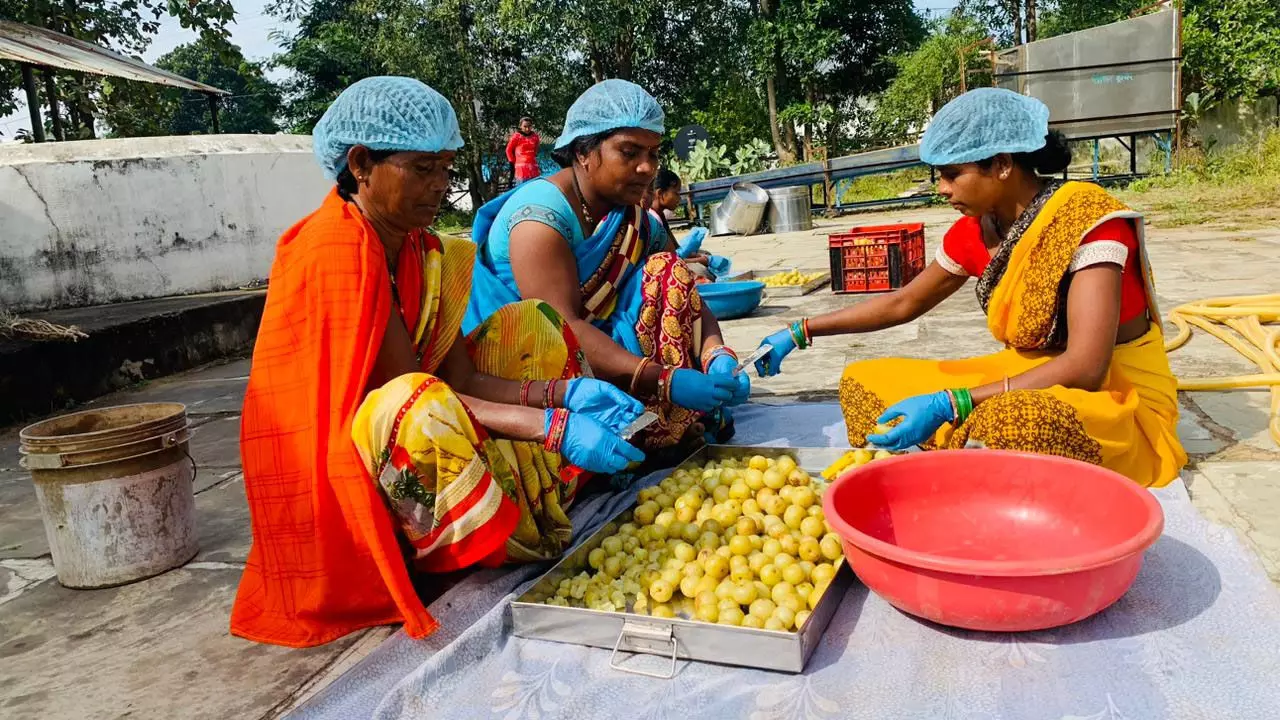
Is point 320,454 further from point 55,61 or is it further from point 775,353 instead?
point 55,61

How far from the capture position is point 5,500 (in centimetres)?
336

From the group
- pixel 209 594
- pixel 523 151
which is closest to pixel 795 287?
pixel 209 594

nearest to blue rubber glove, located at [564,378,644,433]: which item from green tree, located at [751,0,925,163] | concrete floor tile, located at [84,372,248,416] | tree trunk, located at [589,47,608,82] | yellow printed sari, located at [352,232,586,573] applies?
yellow printed sari, located at [352,232,586,573]

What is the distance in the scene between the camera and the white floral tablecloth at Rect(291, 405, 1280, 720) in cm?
155

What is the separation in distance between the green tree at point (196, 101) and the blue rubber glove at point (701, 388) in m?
5.80

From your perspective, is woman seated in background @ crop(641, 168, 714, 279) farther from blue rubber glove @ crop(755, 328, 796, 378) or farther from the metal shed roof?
the metal shed roof

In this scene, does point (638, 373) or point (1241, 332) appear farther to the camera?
point (1241, 332)

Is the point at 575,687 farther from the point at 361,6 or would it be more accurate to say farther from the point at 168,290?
the point at 361,6

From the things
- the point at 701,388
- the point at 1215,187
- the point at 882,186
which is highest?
the point at 882,186

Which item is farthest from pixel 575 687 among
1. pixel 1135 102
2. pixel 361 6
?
pixel 361 6

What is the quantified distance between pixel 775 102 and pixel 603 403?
62.5 feet

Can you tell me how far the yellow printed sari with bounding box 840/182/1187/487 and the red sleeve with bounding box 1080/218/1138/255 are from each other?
0.07 feet

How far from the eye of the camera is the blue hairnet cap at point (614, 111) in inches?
113

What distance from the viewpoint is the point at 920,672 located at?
1667 mm
